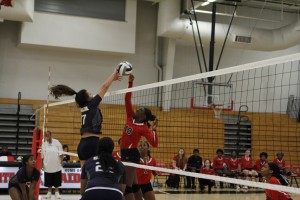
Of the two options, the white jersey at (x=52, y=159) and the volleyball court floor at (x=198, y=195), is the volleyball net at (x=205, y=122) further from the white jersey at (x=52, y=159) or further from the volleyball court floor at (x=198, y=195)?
the white jersey at (x=52, y=159)

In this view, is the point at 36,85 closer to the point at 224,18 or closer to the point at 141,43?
the point at 141,43

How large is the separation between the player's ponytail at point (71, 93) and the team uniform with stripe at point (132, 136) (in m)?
0.96

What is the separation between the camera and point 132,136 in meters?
7.28

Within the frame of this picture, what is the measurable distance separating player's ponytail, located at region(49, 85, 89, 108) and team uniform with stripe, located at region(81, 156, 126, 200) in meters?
1.69

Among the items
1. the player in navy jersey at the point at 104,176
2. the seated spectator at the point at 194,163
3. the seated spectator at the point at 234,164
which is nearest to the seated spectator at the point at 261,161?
the seated spectator at the point at 234,164

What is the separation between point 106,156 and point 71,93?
2071mm

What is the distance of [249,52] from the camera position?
23.0 m

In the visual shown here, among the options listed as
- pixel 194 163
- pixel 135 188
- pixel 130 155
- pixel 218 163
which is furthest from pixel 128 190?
pixel 218 163

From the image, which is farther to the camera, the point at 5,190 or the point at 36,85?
the point at 36,85

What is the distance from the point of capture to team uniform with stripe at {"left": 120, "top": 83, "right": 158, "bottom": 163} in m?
7.26

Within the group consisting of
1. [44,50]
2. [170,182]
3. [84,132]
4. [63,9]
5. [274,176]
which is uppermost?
[63,9]

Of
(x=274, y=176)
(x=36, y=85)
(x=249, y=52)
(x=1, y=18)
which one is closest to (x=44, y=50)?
(x=36, y=85)

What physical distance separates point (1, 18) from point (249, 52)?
37.1ft

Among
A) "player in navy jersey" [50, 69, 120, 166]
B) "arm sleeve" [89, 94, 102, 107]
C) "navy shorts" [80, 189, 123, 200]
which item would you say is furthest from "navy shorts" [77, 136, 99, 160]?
"navy shorts" [80, 189, 123, 200]
